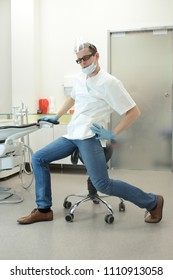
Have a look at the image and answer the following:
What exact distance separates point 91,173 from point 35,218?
1.76ft

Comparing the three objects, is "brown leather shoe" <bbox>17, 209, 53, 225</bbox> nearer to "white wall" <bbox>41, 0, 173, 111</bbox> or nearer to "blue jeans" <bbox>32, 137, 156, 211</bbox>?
"blue jeans" <bbox>32, 137, 156, 211</bbox>

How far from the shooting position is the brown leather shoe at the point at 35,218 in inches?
83.3

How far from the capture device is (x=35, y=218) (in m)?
2.13

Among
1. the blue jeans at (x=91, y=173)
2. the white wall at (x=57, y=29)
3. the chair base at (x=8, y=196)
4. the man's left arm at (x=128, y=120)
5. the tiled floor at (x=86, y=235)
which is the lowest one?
the tiled floor at (x=86, y=235)

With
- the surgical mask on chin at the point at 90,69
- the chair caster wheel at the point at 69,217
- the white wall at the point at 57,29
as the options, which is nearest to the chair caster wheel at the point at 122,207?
the chair caster wheel at the point at 69,217

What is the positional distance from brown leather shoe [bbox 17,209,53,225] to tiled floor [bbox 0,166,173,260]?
0.04m

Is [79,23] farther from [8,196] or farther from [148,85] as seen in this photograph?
[8,196]

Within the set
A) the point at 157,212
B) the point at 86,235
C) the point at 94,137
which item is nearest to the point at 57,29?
the point at 94,137

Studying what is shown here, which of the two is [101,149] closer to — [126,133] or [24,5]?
[126,133]

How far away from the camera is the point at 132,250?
5.61 ft

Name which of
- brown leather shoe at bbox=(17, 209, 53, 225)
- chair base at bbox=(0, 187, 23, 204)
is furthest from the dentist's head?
chair base at bbox=(0, 187, 23, 204)

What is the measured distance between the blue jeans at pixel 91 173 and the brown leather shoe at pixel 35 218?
0.19 feet

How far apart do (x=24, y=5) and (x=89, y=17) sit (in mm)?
933

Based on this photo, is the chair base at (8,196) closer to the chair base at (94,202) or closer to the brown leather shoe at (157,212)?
the chair base at (94,202)
